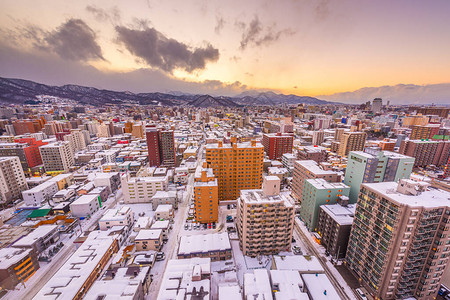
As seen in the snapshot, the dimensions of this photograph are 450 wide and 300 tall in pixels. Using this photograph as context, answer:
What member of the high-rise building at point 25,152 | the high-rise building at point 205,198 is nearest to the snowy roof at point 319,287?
the high-rise building at point 205,198

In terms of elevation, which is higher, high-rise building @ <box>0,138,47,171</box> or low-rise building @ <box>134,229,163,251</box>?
high-rise building @ <box>0,138,47,171</box>

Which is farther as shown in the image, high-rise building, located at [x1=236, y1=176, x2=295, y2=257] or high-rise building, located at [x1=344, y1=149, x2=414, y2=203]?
high-rise building, located at [x1=344, y1=149, x2=414, y2=203]

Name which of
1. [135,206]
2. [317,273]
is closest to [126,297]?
[317,273]

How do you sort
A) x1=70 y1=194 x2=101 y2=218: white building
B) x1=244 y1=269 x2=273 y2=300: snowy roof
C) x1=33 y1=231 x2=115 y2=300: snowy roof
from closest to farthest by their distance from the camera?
x1=244 y1=269 x2=273 y2=300: snowy roof, x1=33 y1=231 x2=115 y2=300: snowy roof, x1=70 y1=194 x2=101 y2=218: white building

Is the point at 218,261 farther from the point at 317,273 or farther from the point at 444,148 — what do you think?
the point at 444,148

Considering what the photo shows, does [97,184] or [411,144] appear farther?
[411,144]

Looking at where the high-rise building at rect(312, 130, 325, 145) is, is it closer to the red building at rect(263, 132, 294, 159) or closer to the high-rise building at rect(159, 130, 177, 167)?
the red building at rect(263, 132, 294, 159)

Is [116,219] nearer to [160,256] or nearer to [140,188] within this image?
[140,188]

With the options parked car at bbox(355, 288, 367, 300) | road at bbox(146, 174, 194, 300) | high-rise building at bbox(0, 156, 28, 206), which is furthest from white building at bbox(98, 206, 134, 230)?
parked car at bbox(355, 288, 367, 300)

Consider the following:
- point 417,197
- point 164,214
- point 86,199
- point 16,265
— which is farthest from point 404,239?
point 86,199
